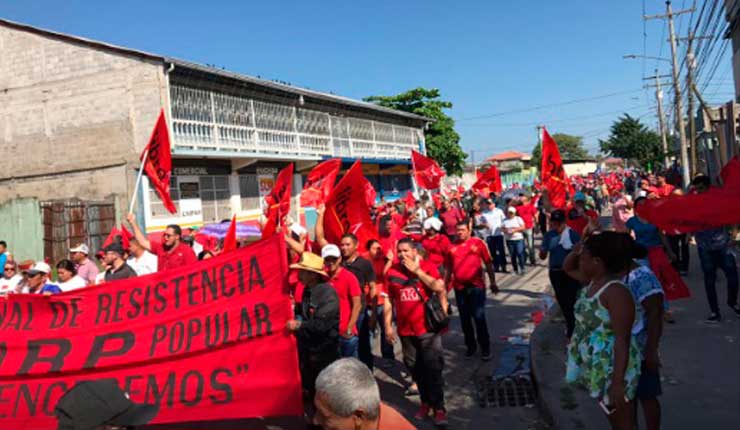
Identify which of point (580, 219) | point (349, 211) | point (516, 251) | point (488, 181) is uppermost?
point (488, 181)

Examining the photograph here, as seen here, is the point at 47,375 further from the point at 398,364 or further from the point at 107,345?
the point at 398,364

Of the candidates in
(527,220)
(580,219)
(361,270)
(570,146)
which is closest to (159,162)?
(361,270)

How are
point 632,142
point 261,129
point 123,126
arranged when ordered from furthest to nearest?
point 632,142
point 261,129
point 123,126

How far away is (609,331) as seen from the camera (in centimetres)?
350

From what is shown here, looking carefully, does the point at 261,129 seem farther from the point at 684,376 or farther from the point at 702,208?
the point at 702,208

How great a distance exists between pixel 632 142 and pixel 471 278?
58468mm

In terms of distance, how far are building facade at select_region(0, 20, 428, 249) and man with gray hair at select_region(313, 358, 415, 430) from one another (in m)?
16.3

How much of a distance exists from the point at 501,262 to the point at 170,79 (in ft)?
37.7

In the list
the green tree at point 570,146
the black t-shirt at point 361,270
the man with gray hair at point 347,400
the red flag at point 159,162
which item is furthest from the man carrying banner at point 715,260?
the green tree at point 570,146

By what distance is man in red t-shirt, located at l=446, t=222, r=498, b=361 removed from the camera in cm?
682

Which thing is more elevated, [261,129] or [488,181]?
[261,129]

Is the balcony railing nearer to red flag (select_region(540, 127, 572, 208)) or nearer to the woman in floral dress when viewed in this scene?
red flag (select_region(540, 127, 572, 208))

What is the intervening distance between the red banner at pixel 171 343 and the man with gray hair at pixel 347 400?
2368mm

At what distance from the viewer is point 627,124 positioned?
2445 inches
